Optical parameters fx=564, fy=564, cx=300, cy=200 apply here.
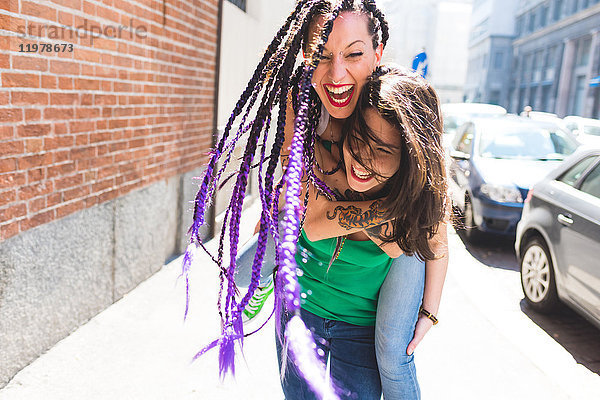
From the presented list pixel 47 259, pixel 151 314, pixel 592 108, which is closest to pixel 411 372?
pixel 47 259

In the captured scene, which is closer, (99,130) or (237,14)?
(99,130)

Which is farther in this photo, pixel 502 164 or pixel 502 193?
pixel 502 164

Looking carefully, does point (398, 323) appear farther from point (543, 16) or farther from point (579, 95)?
point (543, 16)

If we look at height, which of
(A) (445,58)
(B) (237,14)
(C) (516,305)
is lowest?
(C) (516,305)

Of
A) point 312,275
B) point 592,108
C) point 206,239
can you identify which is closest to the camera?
point 312,275

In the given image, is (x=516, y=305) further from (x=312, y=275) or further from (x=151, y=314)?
(x=312, y=275)

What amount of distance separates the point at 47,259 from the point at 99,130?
1.06m

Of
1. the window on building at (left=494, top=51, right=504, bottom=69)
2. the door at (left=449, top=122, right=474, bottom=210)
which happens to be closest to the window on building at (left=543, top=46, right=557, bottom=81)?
the window on building at (left=494, top=51, right=504, bottom=69)

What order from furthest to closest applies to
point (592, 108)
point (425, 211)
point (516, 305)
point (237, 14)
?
point (592, 108) → point (237, 14) → point (516, 305) → point (425, 211)

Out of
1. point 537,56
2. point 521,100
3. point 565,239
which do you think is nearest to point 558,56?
point 537,56

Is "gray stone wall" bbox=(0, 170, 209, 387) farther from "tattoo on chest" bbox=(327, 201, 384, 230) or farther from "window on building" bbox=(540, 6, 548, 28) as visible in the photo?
"window on building" bbox=(540, 6, 548, 28)

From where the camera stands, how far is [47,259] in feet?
11.7

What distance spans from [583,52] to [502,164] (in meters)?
36.8
